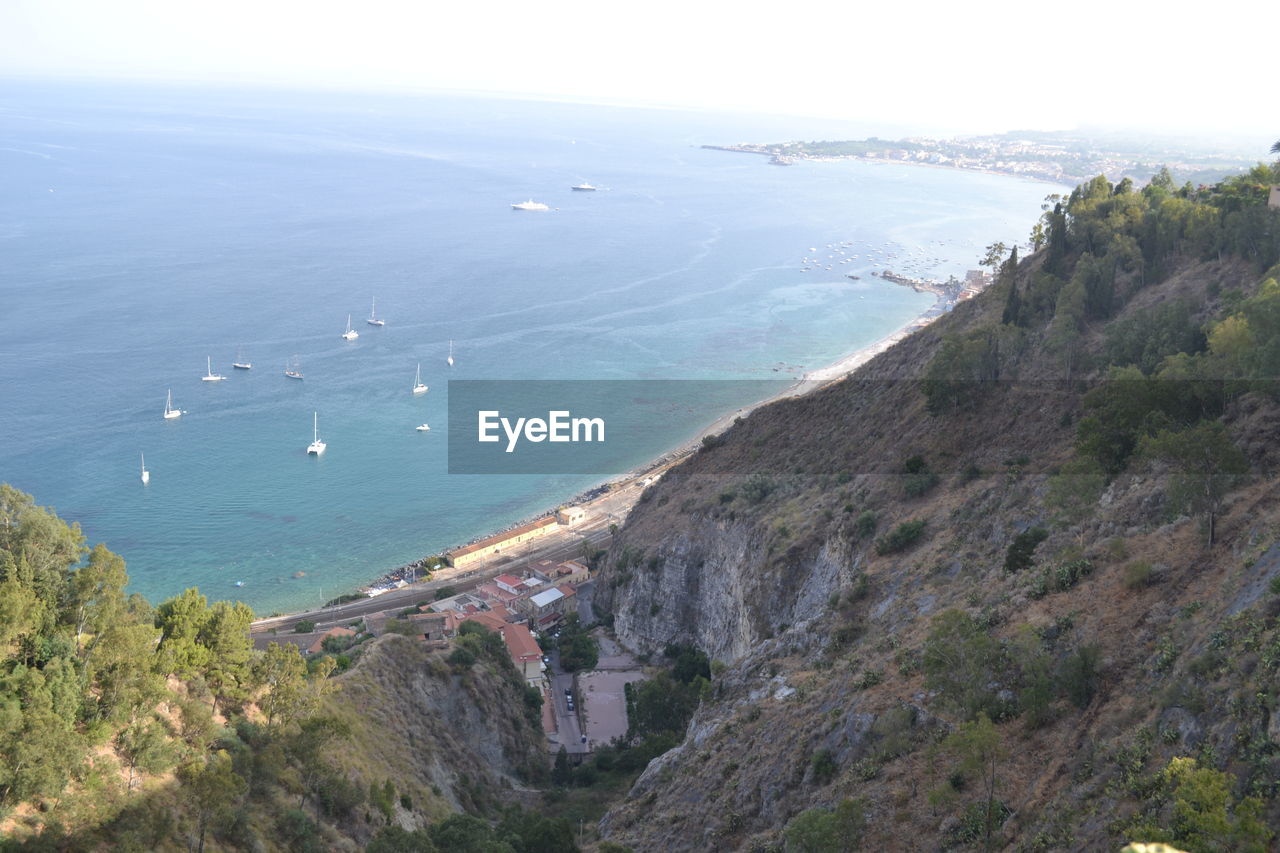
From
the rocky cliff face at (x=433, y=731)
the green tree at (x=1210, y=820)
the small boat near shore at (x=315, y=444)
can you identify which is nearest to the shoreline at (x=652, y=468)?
the small boat near shore at (x=315, y=444)

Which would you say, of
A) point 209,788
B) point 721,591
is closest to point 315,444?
point 721,591

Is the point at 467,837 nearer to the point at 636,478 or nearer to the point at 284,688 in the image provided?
the point at 284,688

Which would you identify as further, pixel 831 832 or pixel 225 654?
pixel 225 654

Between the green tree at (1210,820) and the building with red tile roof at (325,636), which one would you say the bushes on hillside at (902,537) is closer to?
the green tree at (1210,820)

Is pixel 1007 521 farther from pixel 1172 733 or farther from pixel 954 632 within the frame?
pixel 1172 733

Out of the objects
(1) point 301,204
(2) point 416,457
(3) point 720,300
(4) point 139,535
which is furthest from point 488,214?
(4) point 139,535

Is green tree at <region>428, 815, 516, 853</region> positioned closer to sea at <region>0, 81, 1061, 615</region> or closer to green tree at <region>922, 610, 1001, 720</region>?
green tree at <region>922, 610, 1001, 720</region>
